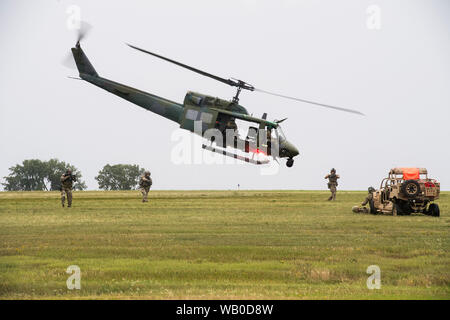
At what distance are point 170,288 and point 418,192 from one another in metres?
18.0

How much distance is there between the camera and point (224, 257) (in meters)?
15.9

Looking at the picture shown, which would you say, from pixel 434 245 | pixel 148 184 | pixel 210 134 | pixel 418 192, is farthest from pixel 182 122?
pixel 434 245

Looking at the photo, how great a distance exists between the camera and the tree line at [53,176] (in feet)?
353

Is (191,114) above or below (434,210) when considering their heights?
above

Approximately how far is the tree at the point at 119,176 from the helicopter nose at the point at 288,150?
2895 inches

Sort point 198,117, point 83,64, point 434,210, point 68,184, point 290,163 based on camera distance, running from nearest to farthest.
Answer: point 434,210, point 68,184, point 290,163, point 198,117, point 83,64

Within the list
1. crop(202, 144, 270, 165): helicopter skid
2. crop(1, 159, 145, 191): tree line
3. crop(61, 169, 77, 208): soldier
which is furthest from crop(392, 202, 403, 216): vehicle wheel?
crop(1, 159, 145, 191): tree line

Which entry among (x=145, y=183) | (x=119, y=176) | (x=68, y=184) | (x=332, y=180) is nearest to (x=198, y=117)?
(x=145, y=183)

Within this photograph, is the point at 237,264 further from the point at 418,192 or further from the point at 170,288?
the point at 418,192

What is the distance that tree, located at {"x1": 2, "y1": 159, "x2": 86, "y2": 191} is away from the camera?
11569 centimetres

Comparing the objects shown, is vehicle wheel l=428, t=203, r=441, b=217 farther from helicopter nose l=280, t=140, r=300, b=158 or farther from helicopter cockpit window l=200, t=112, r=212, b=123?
helicopter cockpit window l=200, t=112, r=212, b=123

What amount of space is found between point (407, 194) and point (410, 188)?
0.30 meters

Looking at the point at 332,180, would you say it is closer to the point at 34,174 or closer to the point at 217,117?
the point at 217,117

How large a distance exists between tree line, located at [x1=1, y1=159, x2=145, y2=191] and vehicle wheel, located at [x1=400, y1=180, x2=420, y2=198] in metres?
79.7
